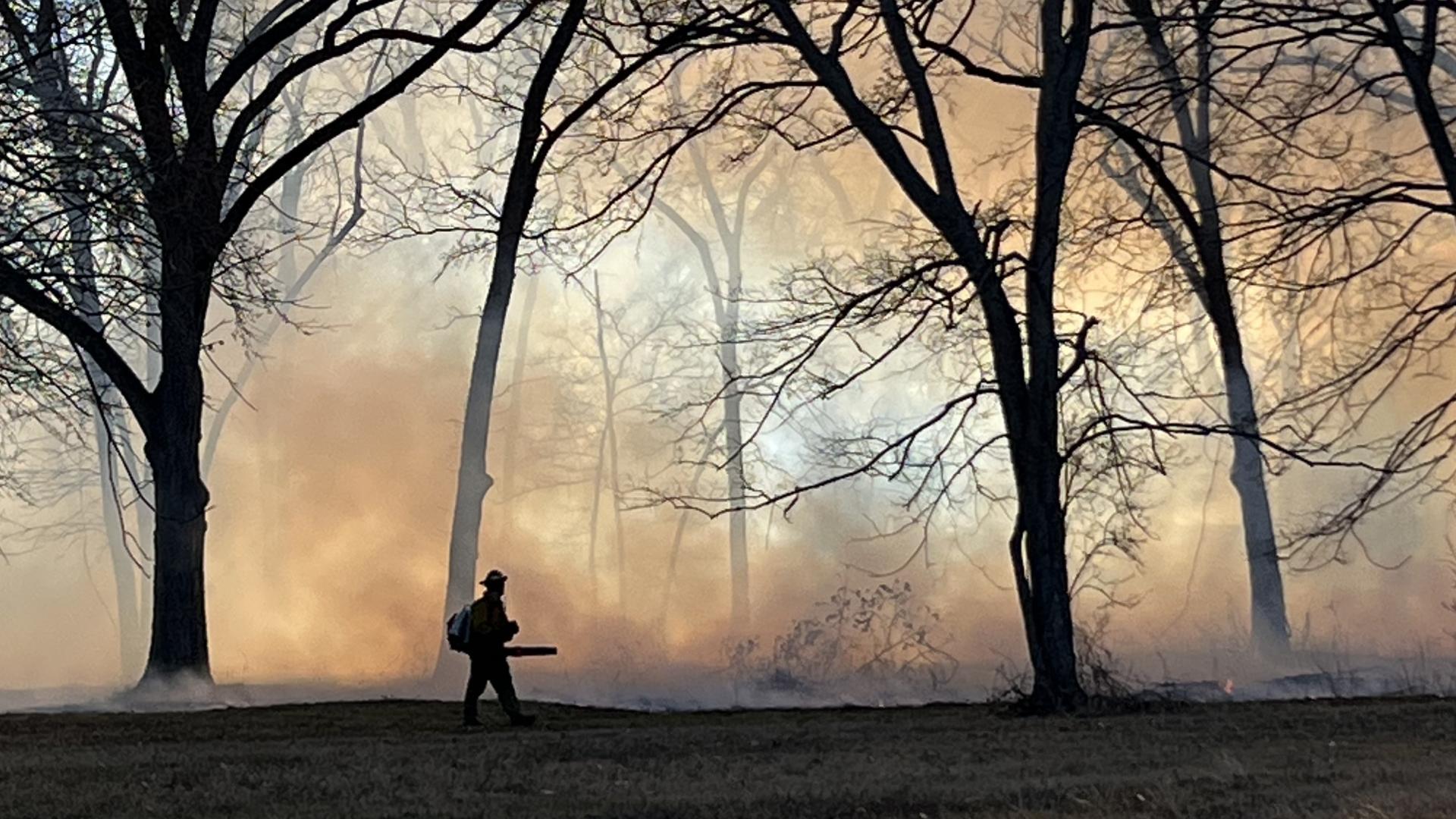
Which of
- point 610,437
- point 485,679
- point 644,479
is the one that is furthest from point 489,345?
point 610,437

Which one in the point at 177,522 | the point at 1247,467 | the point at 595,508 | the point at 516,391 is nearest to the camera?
the point at 177,522

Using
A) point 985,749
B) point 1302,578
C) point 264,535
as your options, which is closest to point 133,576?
point 264,535

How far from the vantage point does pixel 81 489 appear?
43156 mm

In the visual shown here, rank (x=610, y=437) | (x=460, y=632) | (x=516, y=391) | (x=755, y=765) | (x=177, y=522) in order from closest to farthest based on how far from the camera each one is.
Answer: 1. (x=755, y=765)
2. (x=460, y=632)
3. (x=177, y=522)
4. (x=516, y=391)
5. (x=610, y=437)

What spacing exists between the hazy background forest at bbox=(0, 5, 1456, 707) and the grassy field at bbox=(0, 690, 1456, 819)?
5.97m

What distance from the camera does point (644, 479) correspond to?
42.9 metres

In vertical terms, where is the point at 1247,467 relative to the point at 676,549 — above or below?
below

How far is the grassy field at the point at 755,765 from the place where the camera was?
10.6 meters

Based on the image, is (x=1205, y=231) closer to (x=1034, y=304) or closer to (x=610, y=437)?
(x=1034, y=304)

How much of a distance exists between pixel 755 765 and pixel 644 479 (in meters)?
29.8

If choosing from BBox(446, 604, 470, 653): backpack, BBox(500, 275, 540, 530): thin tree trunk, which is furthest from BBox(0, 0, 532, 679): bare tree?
BBox(500, 275, 540, 530): thin tree trunk

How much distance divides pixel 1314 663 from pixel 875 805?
15.7 metres

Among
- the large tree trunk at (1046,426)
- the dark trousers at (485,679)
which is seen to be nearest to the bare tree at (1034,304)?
the large tree trunk at (1046,426)

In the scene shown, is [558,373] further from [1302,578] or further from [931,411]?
[1302,578]
